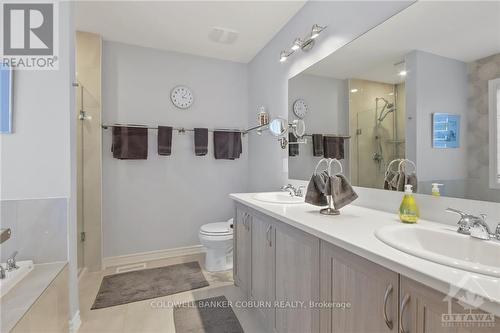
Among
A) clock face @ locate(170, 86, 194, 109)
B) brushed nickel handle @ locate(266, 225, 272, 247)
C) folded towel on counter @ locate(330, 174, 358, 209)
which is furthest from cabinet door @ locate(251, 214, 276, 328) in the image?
clock face @ locate(170, 86, 194, 109)

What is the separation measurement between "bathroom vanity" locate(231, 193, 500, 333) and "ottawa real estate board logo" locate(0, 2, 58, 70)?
166 cm

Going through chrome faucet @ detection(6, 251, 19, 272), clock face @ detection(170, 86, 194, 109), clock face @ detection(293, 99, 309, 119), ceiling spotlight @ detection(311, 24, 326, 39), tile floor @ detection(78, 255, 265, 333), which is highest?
ceiling spotlight @ detection(311, 24, 326, 39)

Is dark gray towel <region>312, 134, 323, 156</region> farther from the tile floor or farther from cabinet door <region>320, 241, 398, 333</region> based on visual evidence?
the tile floor

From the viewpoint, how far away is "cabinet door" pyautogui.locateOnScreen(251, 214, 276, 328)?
1.40 metres

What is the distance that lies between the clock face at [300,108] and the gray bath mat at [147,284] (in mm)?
1781

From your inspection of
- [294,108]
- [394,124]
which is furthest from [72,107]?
[394,124]

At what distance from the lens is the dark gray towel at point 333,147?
166 centimetres

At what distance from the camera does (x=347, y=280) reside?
2.82ft

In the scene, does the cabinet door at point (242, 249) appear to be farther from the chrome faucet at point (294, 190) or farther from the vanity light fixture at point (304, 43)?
the vanity light fixture at point (304, 43)

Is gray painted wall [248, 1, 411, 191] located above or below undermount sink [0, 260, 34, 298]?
above

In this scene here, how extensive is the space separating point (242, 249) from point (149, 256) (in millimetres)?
1446

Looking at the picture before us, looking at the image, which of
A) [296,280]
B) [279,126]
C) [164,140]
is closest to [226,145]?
[164,140]

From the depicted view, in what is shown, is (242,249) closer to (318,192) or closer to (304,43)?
(318,192)

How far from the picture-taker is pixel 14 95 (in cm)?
144
